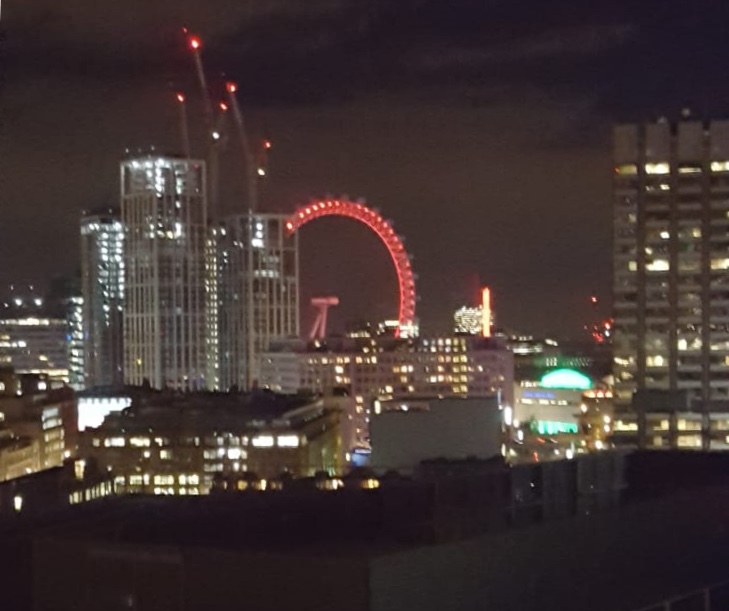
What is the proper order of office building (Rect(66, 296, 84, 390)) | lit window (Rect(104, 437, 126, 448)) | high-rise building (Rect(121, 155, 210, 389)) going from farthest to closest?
office building (Rect(66, 296, 84, 390)) → high-rise building (Rect(121, 155, 210, 389)) → lit window (Rect(104, 437, 126, 448))

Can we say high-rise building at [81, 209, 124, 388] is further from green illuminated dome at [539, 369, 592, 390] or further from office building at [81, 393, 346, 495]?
office building at [81, 393, 346, 495]

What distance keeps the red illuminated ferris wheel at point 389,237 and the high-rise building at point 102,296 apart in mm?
9728

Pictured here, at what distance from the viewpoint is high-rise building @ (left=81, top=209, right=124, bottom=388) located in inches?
1412

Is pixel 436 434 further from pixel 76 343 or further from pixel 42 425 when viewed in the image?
pixel 76 343

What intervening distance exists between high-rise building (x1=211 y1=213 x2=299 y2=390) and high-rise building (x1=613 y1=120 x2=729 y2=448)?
17568mm

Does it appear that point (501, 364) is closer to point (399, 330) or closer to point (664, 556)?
point (399, 330)

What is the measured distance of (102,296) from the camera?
36656 millimetres

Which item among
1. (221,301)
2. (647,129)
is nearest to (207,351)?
(221,301)

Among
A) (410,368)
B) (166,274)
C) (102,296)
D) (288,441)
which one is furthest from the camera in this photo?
(102,296)

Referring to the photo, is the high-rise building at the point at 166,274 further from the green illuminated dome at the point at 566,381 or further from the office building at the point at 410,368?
the green illuminated dome at the point at 566,381

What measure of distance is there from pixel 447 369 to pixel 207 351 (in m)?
9.00

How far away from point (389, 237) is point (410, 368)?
320 cm

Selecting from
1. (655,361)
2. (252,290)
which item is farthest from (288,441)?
(252,290)

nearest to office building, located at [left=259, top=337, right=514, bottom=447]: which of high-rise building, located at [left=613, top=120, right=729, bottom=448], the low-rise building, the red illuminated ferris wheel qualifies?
the red illuminated ferris wheel
